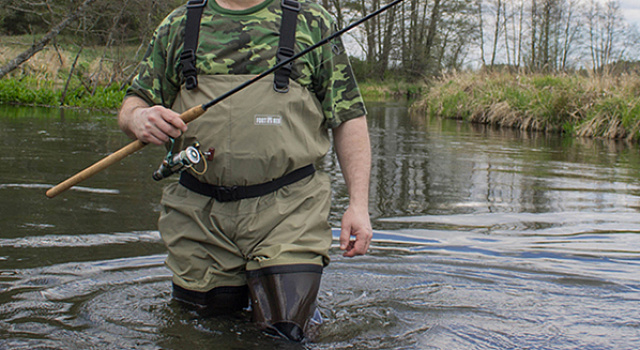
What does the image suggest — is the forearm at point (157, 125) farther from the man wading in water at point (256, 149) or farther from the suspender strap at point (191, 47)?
the suspender strap at point (191, 47)

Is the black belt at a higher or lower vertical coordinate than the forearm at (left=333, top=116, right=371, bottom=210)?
lower

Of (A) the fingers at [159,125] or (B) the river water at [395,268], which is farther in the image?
(B) the river water at [395,268]

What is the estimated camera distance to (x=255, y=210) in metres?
2.88

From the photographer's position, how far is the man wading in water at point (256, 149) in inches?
110

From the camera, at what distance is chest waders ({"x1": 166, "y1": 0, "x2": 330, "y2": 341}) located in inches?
110

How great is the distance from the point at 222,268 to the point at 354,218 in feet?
2.00

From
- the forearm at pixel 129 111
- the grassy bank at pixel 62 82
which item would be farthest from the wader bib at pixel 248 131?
the grassy bank at pixel 62 82

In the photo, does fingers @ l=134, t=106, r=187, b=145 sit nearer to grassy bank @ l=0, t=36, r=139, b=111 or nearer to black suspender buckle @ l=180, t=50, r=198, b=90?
black suspender buckle @ l=180, t=50, r=198, b=90

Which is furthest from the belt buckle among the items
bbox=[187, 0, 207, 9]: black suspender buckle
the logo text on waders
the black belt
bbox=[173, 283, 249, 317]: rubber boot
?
bbox=[187, 0, 207, 9]: black suspender buckle

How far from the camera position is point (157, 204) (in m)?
5.79

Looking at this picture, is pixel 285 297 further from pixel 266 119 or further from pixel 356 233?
pixel 266 119

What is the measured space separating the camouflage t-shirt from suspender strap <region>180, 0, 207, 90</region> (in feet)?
0.07

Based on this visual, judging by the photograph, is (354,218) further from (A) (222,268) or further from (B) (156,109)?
(B) (156,109)

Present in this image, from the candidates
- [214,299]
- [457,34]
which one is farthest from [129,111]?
[457,34]
